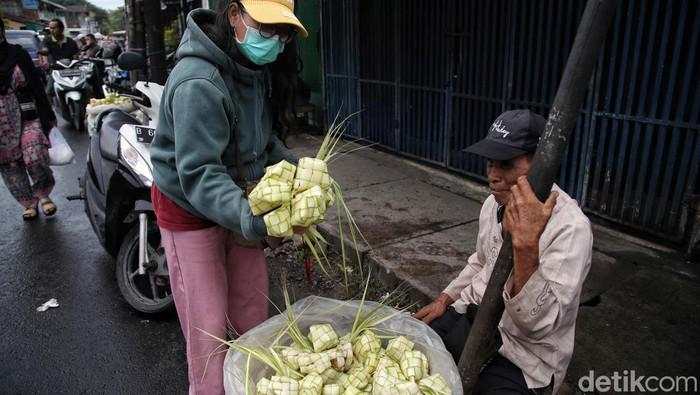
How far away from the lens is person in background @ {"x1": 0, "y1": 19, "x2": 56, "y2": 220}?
Answer: 4750 millimetres

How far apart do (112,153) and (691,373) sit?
3.76 metres

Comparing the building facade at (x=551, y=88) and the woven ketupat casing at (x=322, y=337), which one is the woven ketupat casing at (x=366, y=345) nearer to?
the woven ketupat casing at (x=322, y=337)

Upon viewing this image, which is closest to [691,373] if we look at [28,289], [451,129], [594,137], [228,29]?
[594,137]

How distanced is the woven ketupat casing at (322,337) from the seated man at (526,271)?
535 mm

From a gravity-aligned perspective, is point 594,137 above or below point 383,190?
above

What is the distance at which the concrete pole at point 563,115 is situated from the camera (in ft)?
4.06

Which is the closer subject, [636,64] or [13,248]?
[636,64]

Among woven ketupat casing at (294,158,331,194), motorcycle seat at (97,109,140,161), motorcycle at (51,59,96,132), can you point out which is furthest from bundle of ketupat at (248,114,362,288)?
motorcycle at (51,59,96,132)

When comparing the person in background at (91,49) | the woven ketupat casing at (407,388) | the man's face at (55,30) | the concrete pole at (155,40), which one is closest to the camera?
the woven ketupat casing at (407,388)

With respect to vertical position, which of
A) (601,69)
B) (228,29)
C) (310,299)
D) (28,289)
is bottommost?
(28,289)

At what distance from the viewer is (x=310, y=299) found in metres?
2.05

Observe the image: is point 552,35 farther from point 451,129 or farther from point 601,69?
point 451,129

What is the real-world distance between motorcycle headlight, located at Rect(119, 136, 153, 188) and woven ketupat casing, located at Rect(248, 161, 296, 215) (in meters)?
1.84

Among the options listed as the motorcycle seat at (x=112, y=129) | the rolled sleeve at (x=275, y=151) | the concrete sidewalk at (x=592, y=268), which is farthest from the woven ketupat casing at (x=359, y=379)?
the motorcycle seat at (x=112, y=129)
